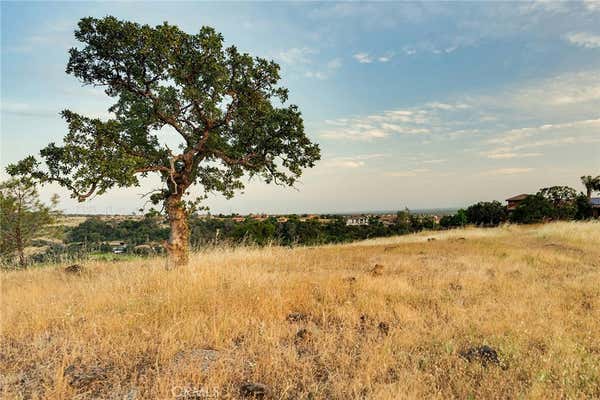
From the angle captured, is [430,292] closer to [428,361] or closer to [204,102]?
[428,361]

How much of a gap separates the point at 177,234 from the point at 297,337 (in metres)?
5.39

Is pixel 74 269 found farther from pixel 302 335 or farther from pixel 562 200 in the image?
pixel 562 200

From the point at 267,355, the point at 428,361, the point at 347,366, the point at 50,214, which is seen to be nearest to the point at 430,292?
the point at 428,361

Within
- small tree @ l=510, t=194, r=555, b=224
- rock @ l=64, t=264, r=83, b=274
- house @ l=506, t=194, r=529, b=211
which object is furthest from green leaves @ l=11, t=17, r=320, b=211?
house @ l=506, t=194, r=529, b=211

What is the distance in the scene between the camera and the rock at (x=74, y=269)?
8812 mm

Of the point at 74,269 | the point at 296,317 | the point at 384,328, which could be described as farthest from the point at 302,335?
the point at 74,269

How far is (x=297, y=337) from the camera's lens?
14.0ft

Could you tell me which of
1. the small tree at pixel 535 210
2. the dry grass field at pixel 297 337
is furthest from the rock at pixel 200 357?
the small tree at pixel 535 210

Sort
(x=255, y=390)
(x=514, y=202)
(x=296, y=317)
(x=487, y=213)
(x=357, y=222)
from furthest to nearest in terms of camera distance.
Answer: (x=357, y=222) → (x=514, y=202) → (x=487, y=213) → (x=296, y=317) → (x=255, y=390)

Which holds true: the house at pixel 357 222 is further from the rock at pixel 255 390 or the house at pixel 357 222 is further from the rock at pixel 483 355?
the rock at pixel 255 390

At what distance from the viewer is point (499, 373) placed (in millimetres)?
3242

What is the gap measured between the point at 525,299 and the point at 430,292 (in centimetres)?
177

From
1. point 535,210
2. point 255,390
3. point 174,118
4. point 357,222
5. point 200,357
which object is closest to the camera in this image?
point 255,390

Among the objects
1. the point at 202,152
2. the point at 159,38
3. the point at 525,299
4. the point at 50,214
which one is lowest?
the point at 525,299
